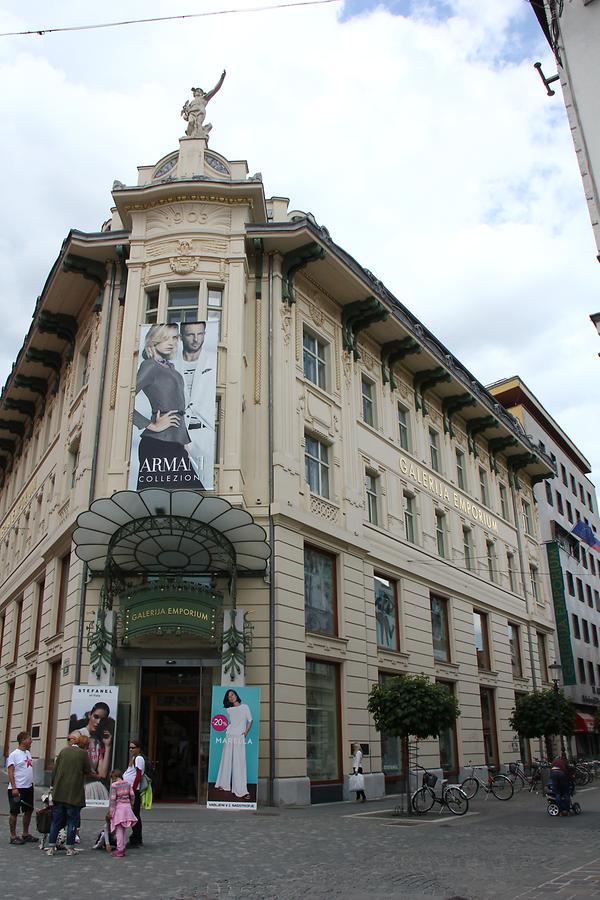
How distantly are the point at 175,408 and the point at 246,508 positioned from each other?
3.27m

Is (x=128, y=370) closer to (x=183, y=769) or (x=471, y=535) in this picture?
(x=183, y=769)

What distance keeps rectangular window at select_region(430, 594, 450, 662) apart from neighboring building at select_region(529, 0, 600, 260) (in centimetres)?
1793

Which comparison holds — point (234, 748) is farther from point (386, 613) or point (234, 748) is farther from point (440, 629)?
point (440, 629)

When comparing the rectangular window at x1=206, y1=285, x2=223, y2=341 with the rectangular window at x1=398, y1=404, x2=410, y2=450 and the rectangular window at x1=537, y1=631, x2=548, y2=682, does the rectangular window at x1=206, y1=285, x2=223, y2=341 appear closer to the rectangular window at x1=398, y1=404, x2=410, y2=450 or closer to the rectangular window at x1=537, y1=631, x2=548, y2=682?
the rectangular window at x1=398, y1=404, x2=410, y2=450

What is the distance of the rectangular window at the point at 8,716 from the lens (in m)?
28.3

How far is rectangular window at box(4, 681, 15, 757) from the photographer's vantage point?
2828 cm

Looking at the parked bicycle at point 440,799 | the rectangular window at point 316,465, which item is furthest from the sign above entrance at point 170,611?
the parked bicycle at point 440,799

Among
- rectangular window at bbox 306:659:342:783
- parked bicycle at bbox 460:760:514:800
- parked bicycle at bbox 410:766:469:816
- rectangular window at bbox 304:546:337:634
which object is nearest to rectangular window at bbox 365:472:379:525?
rectangular window at bbox 304:546:337:634

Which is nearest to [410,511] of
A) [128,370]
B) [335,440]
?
[335,440]

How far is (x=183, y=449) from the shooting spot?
2088 cm

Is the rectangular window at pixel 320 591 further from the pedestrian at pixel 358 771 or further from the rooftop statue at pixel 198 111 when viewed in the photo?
the rooftop statue at pixel 198 111

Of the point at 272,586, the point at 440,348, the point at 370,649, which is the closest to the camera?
the point at 272,586

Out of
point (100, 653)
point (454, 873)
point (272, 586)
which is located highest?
point (272, 586)

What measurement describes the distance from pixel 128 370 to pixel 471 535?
61.6ft
